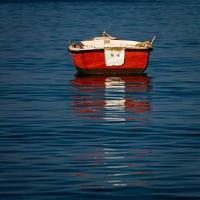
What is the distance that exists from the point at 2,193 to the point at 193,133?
25.8 feet

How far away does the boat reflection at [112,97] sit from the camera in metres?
29.5

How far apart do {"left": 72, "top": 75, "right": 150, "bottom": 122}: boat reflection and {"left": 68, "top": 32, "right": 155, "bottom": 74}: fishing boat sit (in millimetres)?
403

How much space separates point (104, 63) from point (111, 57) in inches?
22.6

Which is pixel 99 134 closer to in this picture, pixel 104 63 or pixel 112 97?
pixel 112 97

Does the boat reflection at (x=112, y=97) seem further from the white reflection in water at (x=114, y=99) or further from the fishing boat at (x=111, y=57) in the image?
the fishing boat at (x=111, y=57)

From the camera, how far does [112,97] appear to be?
33969mm

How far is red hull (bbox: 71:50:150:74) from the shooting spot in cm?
4097

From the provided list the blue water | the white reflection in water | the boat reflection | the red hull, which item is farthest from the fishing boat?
the white reflection in water

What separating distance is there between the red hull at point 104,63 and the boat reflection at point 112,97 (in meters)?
0.36

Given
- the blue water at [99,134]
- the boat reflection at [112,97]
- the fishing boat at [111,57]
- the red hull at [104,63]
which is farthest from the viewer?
the red hull at [104,63]

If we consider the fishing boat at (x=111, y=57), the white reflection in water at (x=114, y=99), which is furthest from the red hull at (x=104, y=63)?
the white reflection in water at (x=114, y=99)

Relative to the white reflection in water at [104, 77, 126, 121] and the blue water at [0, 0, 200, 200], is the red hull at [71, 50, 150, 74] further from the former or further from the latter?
the white reflection in water at [104, 77, 126, 121]

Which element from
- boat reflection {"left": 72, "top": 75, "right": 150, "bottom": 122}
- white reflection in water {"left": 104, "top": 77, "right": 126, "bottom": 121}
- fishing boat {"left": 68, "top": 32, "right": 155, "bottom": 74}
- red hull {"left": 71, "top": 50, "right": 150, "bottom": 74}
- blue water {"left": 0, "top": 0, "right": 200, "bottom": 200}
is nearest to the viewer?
blue water {"left": 0, "top": 0, "right": 200, "bottom": 200}

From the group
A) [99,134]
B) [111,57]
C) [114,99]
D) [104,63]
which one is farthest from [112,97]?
[99,134]
